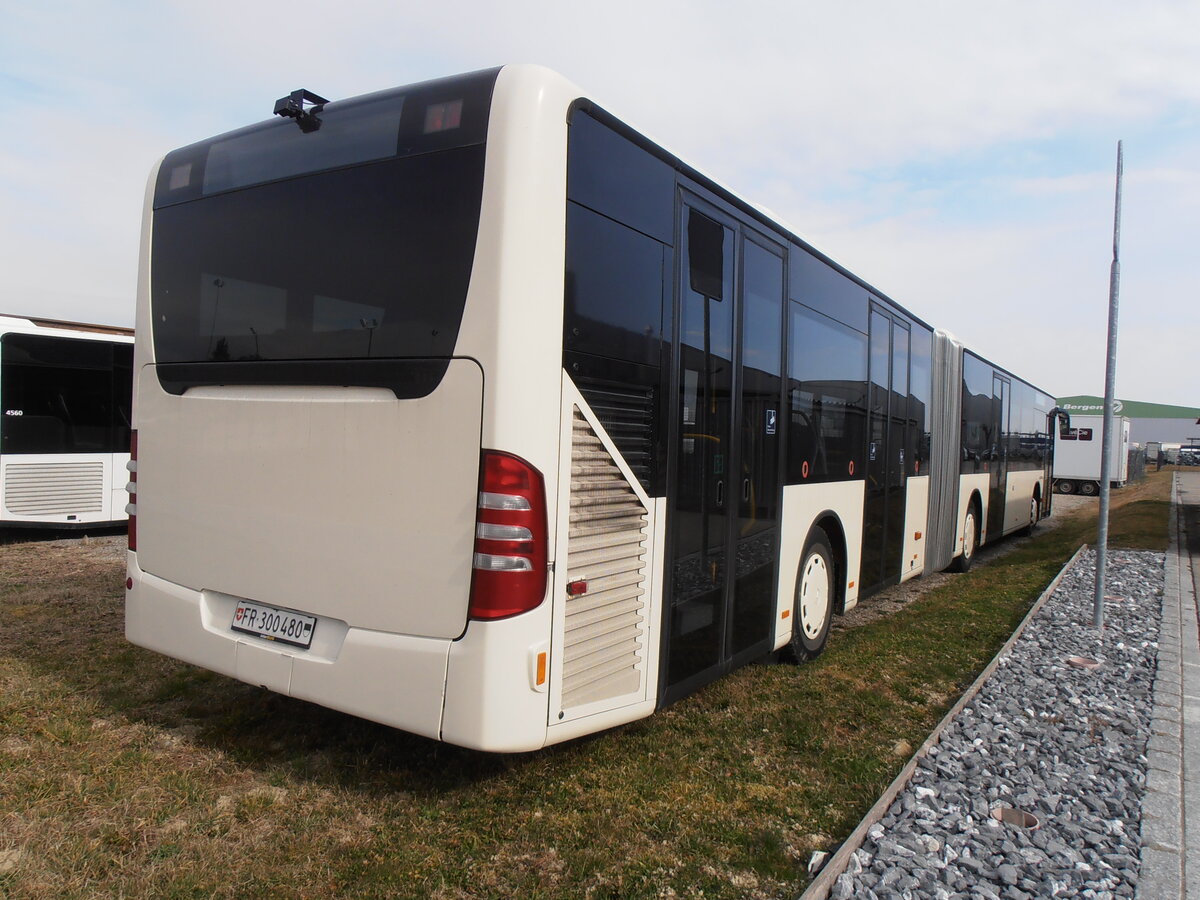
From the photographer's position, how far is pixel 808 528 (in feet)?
18.7

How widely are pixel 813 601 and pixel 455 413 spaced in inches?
146

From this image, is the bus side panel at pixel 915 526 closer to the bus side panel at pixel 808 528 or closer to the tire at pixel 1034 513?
the bus side panel at pixel 808 528

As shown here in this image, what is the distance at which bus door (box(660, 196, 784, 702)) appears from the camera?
3.98 metres

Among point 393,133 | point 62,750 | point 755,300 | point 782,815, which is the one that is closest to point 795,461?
point 755,300

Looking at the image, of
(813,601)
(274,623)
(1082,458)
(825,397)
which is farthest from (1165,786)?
(1082,458)

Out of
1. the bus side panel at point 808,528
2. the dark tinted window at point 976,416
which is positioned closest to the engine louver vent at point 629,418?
the bus side panel at point 808,528

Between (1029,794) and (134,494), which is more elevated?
(134,494)

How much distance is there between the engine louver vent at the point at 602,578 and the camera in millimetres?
3318

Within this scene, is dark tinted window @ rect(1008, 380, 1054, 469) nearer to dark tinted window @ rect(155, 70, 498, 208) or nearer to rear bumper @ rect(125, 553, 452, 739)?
dark tinted window @ rect(155, 70, 498, 208)

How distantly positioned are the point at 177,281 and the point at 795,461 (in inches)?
148

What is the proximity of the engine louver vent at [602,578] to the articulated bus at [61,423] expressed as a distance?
8.85m

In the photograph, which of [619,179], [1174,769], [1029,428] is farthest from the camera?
[1029,428]

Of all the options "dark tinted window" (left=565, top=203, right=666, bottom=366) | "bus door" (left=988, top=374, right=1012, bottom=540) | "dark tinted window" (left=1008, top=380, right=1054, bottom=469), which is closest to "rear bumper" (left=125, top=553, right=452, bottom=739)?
"dark tinted window" (left=565, top=203, right=666, bottom=366)

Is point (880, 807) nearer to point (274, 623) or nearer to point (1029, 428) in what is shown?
point (274, 623)
